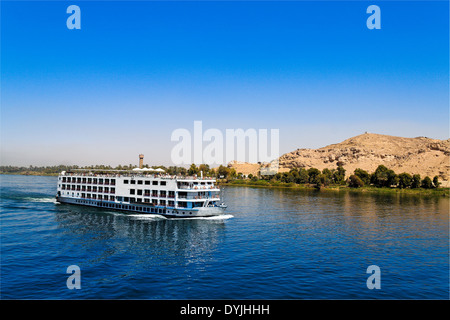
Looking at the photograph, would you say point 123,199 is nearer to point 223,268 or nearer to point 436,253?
point 223,268

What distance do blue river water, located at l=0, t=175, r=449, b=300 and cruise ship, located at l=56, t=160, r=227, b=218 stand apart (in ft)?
10.3

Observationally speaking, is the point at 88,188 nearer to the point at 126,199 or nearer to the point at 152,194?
the point at 126,199

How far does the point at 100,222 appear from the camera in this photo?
6375cm

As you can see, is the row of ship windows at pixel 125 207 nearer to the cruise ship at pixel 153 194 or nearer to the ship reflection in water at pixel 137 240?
the cruise ship at pixel 153 194

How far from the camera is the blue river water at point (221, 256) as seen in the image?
30.8m

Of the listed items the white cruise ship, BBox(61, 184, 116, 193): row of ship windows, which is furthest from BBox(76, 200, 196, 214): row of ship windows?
BBox(61, 184, 116, 193): row of ship windows

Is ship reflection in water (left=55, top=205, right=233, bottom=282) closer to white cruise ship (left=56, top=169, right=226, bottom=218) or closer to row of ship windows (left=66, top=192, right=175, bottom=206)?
white cruise ship (left=56, top=169, right=226, bottom=218)

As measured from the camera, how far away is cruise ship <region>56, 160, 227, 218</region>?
66812 millimetres

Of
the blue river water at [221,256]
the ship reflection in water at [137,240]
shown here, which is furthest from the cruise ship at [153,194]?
the blue river water at [221,256]

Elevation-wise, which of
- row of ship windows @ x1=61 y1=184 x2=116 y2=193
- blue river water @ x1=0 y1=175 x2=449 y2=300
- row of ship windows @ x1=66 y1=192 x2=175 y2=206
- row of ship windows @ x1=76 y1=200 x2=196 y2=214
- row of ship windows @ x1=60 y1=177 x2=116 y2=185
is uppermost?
row of ship windows @ x1=60 y1=177 x2=116 y2=185

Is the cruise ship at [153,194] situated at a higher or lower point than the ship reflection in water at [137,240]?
higher

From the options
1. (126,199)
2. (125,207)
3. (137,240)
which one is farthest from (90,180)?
(137,240)

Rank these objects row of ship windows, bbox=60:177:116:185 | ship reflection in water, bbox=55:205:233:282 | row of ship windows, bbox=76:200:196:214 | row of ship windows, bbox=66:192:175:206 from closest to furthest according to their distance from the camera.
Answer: ship reflection in water, bbox=55:205:233:282
row of ship windows, bbox=66:192:175:206
row of ship windows, bbox=76:200:196:214
row of ship windows, bbox=60:177:116:185
